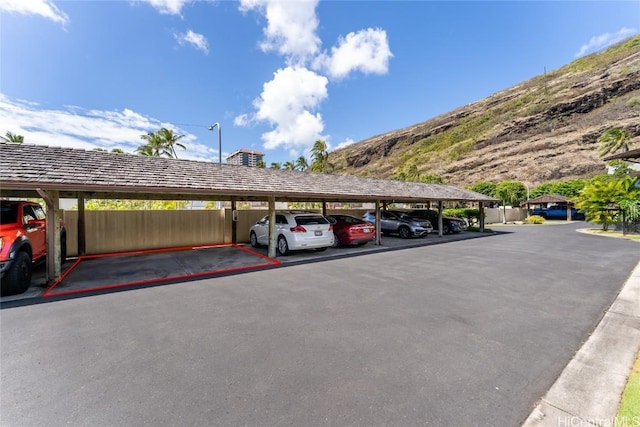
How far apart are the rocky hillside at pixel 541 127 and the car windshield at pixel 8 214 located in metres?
51.3

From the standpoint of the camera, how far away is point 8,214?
6.06 meters

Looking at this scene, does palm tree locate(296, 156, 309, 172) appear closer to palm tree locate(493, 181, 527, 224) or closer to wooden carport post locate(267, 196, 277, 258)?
palm tree locate(493, 181, 527, 224)

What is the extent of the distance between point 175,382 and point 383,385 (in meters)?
2.08

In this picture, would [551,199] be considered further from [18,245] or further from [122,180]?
[18,245]

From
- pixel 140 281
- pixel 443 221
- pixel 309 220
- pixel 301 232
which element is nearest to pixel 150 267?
pixel 140 281

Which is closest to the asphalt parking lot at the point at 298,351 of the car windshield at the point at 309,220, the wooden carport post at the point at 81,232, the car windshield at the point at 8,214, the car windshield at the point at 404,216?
the car windshield at the point at 8,214

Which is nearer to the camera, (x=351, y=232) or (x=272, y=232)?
(x=272, y=232)

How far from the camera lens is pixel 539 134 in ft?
184

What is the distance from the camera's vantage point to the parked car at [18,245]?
545 centimetres

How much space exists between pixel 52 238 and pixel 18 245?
0.98 meters

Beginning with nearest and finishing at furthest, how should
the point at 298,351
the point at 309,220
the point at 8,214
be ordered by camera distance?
the point at 298,351 → the point at 8,214 → the point at 309,220

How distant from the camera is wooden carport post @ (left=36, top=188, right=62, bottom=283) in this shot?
6.55 metres

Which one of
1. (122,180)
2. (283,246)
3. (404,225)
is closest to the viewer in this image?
(122,180)

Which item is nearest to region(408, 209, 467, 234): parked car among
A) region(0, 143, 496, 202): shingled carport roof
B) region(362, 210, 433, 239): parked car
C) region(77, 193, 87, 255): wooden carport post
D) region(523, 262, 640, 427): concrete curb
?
region(362, 210, 433, 239): parked car
